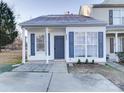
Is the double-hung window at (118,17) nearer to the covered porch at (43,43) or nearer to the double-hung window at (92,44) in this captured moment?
the double-hung window at (92,44)

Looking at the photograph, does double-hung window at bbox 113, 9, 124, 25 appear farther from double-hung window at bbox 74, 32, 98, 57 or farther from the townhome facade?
double-hung window at bbox 74, 32, 98, 57

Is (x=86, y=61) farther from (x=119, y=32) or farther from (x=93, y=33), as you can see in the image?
(x=119, y=32)

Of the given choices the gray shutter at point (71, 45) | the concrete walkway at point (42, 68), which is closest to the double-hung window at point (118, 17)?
the gray shutter at point (71, 45)

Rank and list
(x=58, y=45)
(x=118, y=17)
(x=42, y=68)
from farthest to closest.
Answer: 1. (x=118, y=17)
2. (x=58, y=45)
3. (x=42, y=68)

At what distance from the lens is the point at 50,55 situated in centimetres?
2288

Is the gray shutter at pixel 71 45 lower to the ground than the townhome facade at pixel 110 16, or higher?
lower

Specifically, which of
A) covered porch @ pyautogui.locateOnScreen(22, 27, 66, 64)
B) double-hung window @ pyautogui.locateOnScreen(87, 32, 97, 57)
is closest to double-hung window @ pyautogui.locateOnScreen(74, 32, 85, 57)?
double-hung window @ pyautogui.locateOnScreen(87, 32, 97, 57)

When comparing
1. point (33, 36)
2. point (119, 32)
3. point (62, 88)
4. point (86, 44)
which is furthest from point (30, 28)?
point (62, 88)

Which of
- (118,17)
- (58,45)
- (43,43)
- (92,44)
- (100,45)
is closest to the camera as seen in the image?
(100,45)

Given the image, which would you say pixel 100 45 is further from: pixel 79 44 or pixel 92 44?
pixel 79 44

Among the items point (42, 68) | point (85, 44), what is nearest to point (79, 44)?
point (85, 44)

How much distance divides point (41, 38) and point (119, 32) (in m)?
7.88

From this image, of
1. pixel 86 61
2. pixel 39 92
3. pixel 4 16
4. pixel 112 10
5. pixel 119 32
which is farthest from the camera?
pixel 4 16

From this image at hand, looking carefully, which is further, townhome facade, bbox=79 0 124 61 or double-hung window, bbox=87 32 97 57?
townhome facade, bbox=79 0 124 61
